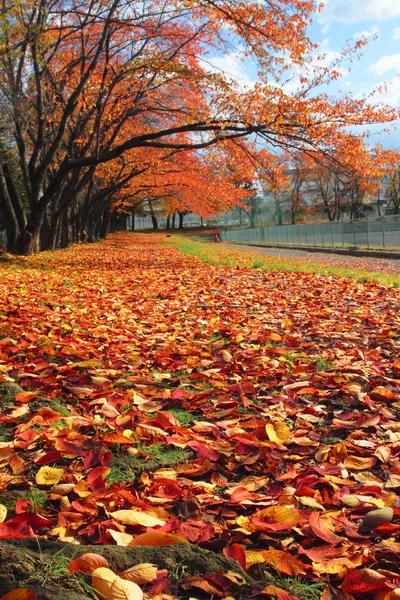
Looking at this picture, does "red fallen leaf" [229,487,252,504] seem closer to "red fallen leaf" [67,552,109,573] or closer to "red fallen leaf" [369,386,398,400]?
"red fallen leaf" [67,552,109,573]

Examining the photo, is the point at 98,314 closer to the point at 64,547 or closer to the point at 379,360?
the point at 379,360

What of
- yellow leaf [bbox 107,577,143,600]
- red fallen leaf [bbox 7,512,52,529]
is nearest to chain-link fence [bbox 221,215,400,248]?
red fallen leaf [bbox 7,512,52,529]

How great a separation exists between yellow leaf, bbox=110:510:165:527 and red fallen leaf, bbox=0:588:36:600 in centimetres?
59

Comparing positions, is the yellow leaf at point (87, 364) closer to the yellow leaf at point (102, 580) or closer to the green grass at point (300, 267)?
the yellow leaf at point (102, 580)

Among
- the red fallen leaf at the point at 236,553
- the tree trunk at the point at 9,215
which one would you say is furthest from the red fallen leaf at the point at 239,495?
the tree trunk at the point at 9,215

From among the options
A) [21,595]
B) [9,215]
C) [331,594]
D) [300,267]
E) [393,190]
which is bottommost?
[331,594]

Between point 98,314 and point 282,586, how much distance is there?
4.59m

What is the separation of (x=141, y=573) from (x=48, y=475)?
885 mm

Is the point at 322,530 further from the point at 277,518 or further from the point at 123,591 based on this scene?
the point at 123,591

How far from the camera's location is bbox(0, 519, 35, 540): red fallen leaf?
1658 millimetres

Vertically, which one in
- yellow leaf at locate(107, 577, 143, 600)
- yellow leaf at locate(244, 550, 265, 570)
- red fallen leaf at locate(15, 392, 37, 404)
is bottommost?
yellow leaf at locate(244, 550, 265, 570)

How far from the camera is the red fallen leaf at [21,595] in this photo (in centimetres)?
123

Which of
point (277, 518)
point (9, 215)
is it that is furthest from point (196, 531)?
point (9, 215)

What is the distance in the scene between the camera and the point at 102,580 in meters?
1.36
